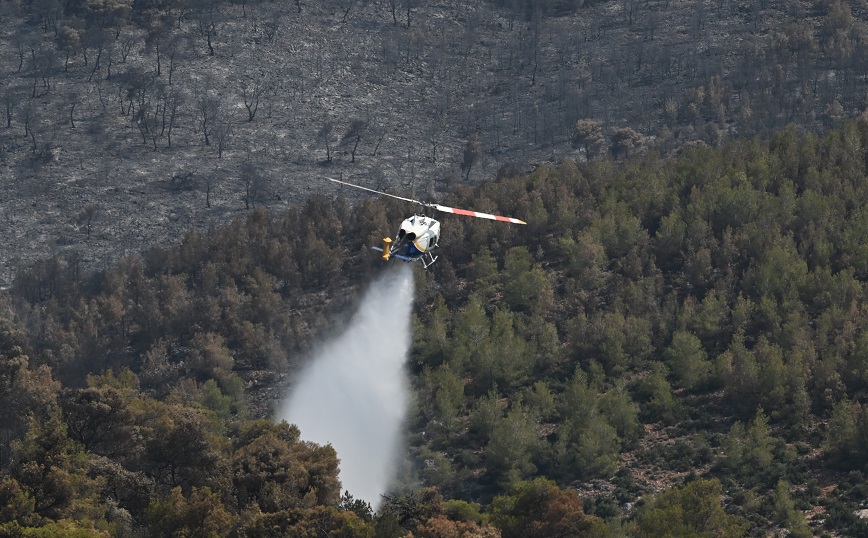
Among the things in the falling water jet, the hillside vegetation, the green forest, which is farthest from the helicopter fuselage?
the hillside vegetation

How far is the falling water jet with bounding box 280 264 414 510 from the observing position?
112 m

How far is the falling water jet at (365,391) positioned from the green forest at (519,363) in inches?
64.1

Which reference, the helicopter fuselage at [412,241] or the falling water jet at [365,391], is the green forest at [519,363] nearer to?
the falling water jet at [365,391]

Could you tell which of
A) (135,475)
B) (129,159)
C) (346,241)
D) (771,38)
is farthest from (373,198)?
(135,475)

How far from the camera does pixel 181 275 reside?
136 meters

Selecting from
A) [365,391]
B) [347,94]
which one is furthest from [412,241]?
[347,94]

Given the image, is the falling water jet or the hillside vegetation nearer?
the falling water jet

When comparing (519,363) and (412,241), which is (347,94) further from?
(412,241)

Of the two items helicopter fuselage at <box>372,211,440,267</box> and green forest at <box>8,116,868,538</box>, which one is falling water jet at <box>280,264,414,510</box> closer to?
green forest at <box>8,116,868,538</box>

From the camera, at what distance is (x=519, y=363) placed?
11688cm

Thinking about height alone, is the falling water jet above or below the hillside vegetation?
below

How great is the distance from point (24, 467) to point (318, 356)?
4548 cm

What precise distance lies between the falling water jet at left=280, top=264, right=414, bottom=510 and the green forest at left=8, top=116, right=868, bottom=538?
163 centimetres

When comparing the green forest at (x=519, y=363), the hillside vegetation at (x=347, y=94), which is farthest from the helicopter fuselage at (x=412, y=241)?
the hillside vegetation at (x=347, y=94)
